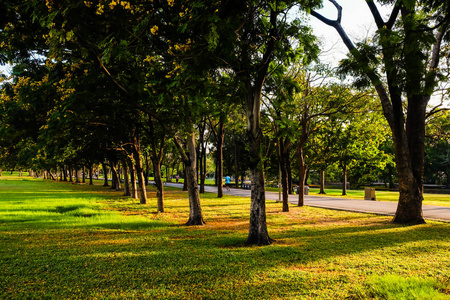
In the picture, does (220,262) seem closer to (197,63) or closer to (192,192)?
(197,63)

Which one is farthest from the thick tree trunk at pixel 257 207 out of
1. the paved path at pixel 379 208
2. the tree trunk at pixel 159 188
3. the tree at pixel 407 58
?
the paved path at pixel 379 208

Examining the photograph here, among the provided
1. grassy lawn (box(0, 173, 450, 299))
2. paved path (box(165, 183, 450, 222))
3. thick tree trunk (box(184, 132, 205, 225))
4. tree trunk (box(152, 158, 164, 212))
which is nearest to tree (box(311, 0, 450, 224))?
grassy lawn (box(0, 173, 450, 299))

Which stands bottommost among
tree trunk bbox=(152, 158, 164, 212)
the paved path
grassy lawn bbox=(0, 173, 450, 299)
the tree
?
the paved path

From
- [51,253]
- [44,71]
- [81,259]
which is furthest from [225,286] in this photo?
[44,71]

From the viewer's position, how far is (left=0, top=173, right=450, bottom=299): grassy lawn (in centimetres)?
461

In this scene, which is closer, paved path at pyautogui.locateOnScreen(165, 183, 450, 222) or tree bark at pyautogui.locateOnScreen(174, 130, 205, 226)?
tree bark at pyautogui.locateOnScreen(174, 130, 205, 226)

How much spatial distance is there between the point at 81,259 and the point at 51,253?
1.13m

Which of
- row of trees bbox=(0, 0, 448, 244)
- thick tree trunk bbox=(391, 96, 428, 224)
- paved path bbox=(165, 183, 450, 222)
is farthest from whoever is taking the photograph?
paved path bbox=(165, 183, 450, 222)

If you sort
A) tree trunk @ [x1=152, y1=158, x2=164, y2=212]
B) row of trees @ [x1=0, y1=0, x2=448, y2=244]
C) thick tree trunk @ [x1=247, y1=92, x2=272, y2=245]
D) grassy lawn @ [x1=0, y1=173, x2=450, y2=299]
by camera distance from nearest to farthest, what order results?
grassy lawn @ [x1=0, y1=173, x2=450, y2=299] < row of trees @ [x1=0, y1=0, x2=448, y2=244] < thick tree trunk @ [x1=247, y1=92, x2=272, y2=245] < tree trunk @ [x1=152, y1=158, x2=164, y2=212]

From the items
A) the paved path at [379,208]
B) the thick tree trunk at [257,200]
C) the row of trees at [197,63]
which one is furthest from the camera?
the paved path at [379,208]

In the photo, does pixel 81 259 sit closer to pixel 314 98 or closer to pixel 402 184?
pixel 402 184

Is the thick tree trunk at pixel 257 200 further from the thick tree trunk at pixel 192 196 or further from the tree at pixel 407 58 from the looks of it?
the thick tree trunk at pixel 192 196

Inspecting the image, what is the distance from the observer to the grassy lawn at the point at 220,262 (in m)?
4.61

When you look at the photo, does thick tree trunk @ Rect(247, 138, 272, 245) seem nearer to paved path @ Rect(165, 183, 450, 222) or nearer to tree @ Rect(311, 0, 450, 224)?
tree @ Rect(311, 0, 450, 224)
